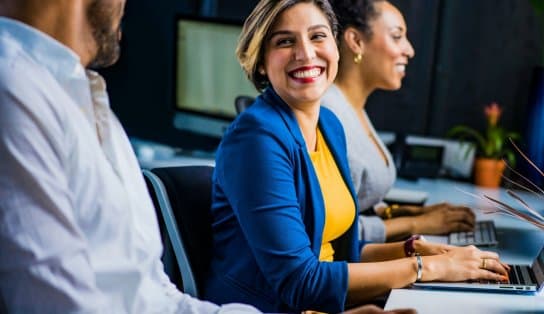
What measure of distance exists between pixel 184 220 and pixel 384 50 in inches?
40.3

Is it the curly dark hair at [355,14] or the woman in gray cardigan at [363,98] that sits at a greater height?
the curly dark hair at [355,14]

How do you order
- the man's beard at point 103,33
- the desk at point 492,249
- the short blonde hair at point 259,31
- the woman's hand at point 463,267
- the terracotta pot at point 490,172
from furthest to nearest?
the terracotta pot at point 490,172
the short blonde hair at point 259,31
the woman's hand at point 463,267
the desk at point 492,249
the man's beard at point 103,33

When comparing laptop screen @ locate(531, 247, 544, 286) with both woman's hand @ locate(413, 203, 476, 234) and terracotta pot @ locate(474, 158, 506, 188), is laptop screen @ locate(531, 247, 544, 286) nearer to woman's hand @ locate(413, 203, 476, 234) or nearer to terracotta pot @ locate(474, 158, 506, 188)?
woman's hand @ locate(413, 203, 476, 234)

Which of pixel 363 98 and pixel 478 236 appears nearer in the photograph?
pixel 478 236

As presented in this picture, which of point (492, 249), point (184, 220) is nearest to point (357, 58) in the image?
point (492, 249)

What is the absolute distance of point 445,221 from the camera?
244 cm

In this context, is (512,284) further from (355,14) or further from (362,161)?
(355,14)

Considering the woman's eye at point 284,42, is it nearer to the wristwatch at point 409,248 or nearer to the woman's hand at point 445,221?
the wristwatch at point 409,248

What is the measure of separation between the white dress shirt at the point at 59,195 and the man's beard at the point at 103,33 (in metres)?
0.05

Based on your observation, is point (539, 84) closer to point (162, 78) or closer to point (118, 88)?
point (162, 78)

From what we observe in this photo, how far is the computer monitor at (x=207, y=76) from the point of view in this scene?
3383 mm

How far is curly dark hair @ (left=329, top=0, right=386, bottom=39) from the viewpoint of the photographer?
2.59 metres

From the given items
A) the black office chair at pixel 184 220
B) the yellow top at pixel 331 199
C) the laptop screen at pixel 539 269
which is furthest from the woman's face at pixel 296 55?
the laptop screen at pixel 539 269

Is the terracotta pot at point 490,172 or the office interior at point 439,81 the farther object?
the office interior at point 439,81
